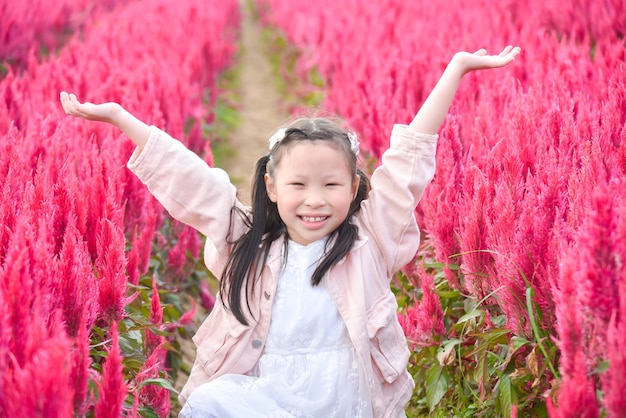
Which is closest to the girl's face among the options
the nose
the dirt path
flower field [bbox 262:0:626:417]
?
the nose

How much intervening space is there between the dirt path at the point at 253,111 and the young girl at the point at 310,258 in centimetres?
224

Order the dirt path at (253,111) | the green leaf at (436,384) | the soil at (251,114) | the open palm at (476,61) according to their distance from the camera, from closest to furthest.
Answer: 1. the open palm at (476,61)
2. the green leaf at (436,384)
3. the soil at (251,114)
4. the dirt path at (253,111)

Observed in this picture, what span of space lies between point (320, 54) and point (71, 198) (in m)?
6.01

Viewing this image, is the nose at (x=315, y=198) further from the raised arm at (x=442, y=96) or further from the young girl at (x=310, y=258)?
the raised arm at (x=442, y=96)

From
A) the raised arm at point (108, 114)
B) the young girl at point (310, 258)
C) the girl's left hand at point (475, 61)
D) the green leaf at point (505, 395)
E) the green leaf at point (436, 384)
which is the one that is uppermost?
the girl's left hand at point (475, 61)

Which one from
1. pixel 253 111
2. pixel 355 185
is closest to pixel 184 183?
pixel 355 185

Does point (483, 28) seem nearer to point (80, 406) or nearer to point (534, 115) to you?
point (534, 115)

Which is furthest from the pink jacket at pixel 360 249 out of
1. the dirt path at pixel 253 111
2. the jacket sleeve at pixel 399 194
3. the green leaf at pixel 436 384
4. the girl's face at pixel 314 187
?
the dirt path at pixel 253 111

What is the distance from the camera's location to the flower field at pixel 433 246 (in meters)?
1.66

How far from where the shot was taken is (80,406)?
1.76 m

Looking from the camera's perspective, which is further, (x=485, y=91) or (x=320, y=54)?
(x=320, y=54)

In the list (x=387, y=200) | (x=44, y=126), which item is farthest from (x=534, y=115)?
(x=44, y=126)

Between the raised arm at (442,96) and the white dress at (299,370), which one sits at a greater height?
the raised arm at (442,96)

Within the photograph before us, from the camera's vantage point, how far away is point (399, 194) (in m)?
2.46
